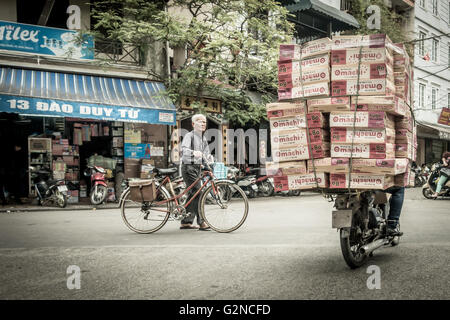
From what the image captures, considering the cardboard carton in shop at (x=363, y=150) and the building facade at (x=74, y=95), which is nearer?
the cardboard carton in shop at (x=363, y=150)

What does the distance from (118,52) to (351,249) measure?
12533mm

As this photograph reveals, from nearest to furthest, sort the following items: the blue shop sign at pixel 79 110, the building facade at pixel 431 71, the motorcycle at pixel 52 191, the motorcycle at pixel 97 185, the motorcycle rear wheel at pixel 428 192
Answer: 1. the blue shop sign at pixel 79 110
2. the motorcycle at pixel 52 191
3. the motorcycle at pixel 97 185
4. the motorcycle rear wheel at pixel 428 192
5. the building facade at pixel 431 71

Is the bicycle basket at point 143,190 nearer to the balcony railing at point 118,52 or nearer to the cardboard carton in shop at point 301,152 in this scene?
the cardboard carton in shop at point 301,152

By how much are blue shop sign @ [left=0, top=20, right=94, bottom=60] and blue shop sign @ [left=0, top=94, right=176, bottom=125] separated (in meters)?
2.27

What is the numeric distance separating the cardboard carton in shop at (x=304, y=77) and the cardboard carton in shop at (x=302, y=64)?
4cm

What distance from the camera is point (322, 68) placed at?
4.09 meters

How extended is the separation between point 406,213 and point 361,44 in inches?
251

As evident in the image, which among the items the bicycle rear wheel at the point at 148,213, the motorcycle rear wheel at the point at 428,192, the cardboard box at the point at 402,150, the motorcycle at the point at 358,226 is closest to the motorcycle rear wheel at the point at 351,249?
the motorcycle at the point at 358,226

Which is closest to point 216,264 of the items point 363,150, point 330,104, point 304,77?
point 363,150

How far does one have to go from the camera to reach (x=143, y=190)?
264 inches

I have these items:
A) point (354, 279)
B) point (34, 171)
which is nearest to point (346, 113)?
point (354, 279)

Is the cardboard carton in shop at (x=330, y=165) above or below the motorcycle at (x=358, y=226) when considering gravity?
above

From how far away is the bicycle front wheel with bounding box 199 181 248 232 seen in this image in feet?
21.7

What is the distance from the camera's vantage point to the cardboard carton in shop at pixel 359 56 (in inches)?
153
